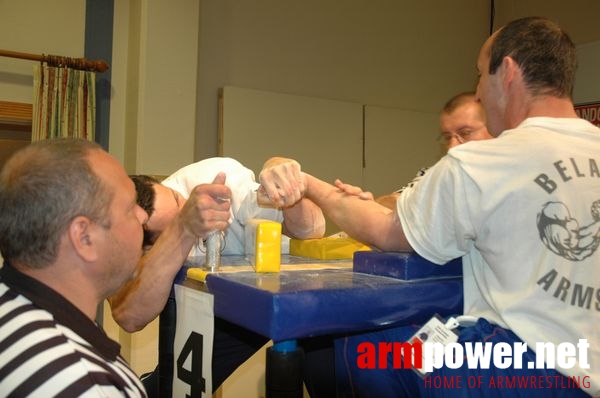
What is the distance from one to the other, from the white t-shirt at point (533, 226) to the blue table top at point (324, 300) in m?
0.11

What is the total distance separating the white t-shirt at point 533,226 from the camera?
2.98 feet

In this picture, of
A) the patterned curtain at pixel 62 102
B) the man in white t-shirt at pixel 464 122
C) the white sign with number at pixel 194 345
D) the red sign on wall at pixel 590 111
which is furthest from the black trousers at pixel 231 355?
the red sign on wall at pixel 590 111

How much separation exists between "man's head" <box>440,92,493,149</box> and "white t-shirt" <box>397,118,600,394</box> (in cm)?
131

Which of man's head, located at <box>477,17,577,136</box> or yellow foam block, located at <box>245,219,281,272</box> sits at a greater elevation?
man's head, located at <box>477,17,577,136</box>

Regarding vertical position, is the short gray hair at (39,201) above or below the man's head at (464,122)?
below

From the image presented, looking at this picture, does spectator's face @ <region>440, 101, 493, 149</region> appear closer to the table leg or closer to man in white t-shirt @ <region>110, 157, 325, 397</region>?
man in white t-shirt @ <region>110, 157, 325, 397</region>

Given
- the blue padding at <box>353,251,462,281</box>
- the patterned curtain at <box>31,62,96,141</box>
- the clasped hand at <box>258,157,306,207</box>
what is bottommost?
the blue padding at <box>353,251,462,281</box>

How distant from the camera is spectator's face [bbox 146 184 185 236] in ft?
4.91

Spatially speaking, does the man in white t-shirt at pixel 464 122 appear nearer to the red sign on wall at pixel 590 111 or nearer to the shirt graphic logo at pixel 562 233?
the shirt graphic logo at pixel 562 233

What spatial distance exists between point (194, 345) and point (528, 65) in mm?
912

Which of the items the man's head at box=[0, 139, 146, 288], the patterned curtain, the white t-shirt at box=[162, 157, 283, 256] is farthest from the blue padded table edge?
the patterned curtain

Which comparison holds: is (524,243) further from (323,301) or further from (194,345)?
(194,345)

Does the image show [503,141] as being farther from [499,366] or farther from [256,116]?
[256,116]

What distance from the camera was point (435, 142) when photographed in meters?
4.20
